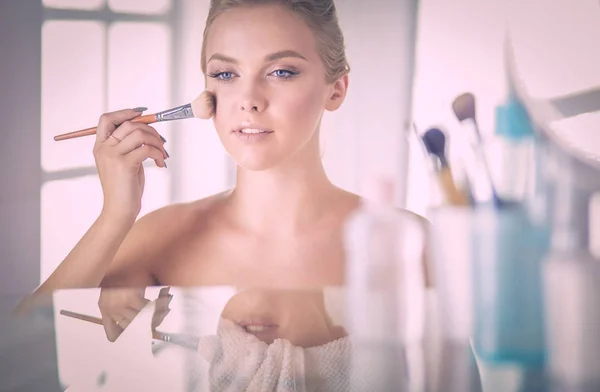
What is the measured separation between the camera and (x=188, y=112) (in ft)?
2.82

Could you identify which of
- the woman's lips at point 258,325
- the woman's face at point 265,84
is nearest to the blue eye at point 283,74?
the woman's face at point 265,84

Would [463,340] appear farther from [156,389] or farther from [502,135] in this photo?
[156,389]

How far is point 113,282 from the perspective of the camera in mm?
861

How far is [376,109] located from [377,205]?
0.14m

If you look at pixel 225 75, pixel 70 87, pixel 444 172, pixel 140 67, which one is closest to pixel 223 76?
pixel 225 75

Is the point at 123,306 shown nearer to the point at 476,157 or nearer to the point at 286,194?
the point at 286,194

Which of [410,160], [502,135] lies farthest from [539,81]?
[410,160]

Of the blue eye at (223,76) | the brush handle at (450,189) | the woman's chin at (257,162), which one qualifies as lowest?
the brush handle at (450,189)

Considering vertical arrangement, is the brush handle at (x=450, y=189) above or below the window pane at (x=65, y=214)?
above

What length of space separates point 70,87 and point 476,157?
589 millimetres

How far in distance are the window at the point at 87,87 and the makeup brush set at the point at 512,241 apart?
39cm

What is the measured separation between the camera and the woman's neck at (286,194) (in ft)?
2.81

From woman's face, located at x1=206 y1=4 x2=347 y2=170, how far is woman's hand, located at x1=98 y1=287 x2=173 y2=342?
0.77 feet

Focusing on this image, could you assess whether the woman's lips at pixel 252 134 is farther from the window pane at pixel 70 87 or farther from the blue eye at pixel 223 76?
the window pane at pixel 70 87
